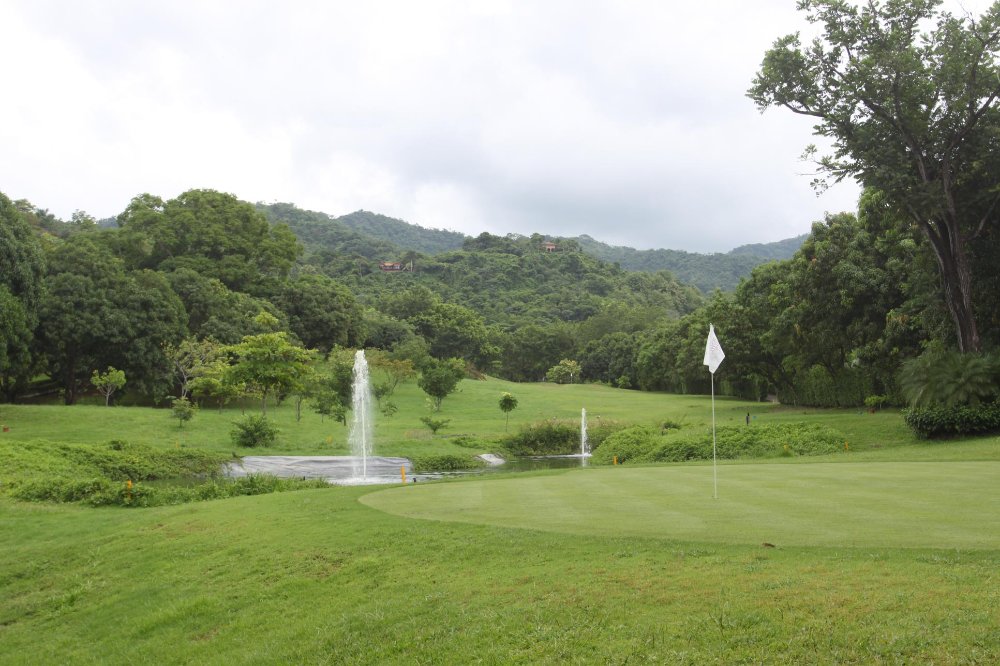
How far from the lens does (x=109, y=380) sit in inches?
1826

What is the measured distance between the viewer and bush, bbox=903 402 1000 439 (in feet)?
91.2

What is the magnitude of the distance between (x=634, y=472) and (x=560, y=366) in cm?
8241

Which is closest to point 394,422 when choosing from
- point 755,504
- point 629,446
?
point 629,446

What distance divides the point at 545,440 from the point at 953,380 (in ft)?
78.7

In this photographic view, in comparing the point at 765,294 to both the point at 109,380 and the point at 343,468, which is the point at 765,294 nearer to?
the point at 343,468

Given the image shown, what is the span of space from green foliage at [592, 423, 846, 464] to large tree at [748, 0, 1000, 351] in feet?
23.5

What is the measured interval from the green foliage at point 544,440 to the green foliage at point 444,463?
17.8 feet

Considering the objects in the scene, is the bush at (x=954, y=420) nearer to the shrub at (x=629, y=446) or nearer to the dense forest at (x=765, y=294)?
the dense forest at (x=765, y=294)

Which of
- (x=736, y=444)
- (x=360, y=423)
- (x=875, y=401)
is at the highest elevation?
(x=875, y=401)

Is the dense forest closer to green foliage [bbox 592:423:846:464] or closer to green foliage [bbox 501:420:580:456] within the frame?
green foliage [bbox 592:423:846:464]

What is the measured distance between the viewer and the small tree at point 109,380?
149ft

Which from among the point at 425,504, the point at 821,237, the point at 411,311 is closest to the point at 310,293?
the point at 411,311

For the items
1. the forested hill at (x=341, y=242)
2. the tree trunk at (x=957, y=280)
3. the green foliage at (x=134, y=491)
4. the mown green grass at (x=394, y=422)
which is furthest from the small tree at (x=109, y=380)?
the forested hill at (x=341, y=242)

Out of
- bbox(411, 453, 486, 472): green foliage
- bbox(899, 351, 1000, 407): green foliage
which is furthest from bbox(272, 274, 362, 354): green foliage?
bbox(899, 351, 1000, 407): green foliage
